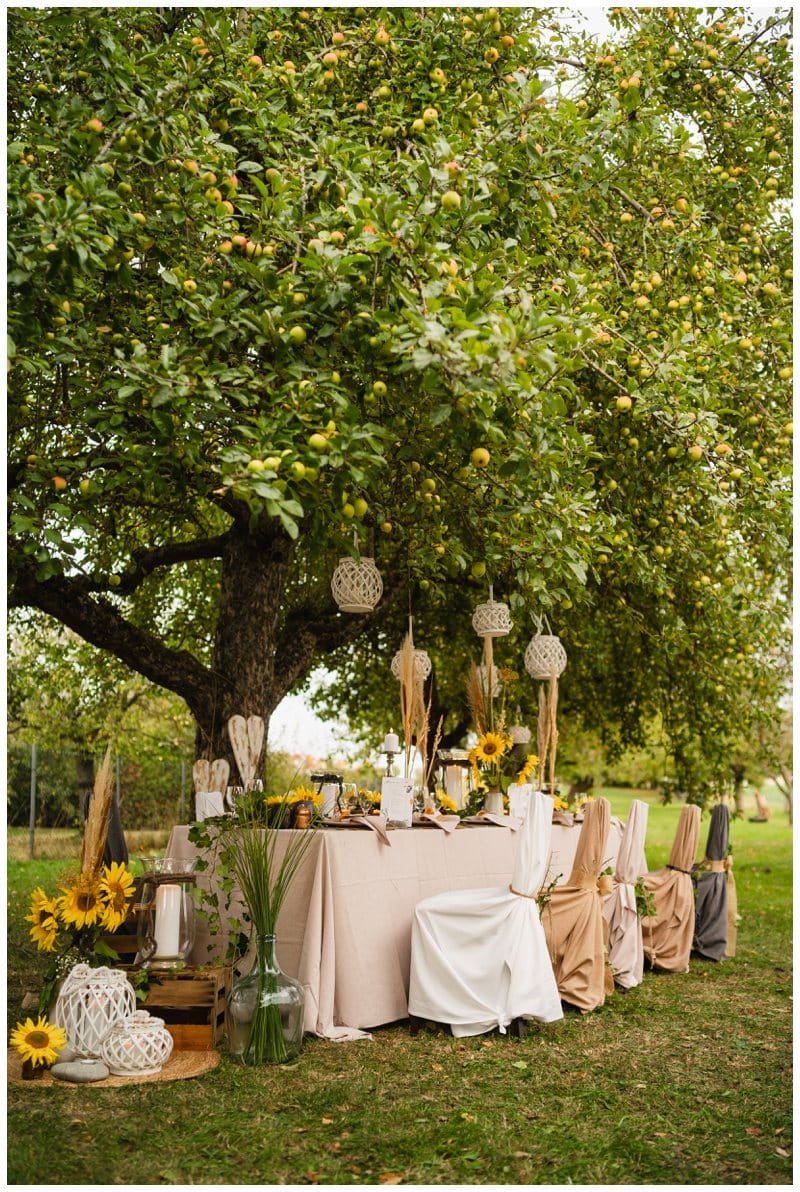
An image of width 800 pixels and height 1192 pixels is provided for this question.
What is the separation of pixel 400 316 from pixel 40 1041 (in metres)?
3.40

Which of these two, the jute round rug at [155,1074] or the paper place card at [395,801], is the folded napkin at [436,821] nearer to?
the paper place card at [395,801]

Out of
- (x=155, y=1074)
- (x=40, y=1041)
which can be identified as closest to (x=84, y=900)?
(x=40, y=1041)

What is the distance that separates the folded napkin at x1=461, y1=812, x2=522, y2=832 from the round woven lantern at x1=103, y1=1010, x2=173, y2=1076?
2.48 m

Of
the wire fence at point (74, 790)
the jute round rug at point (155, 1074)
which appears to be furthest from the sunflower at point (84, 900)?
the wire fence at point (74, 790)

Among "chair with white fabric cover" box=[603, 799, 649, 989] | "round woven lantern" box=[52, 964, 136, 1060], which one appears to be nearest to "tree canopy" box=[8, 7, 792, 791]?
"chair with white fabric cover" box=[603, 799, 649, 989]

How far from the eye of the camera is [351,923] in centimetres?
529

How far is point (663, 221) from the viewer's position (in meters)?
6.84

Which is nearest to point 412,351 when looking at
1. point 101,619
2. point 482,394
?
point 482,394

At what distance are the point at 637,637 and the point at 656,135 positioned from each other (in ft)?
15.1

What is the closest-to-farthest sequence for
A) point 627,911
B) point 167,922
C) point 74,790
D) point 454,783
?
point 167,922 < point 627,911 < point 454,783 < point 74,790

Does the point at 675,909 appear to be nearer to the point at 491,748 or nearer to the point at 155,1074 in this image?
the point at 491,748

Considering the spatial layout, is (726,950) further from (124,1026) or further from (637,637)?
(124,1026)

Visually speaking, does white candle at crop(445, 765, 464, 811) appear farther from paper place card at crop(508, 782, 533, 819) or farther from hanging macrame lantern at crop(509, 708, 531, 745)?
hanging macrame lantern at crop(509, 708, 531, 745)

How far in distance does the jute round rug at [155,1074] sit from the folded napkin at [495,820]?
7.54 ft
